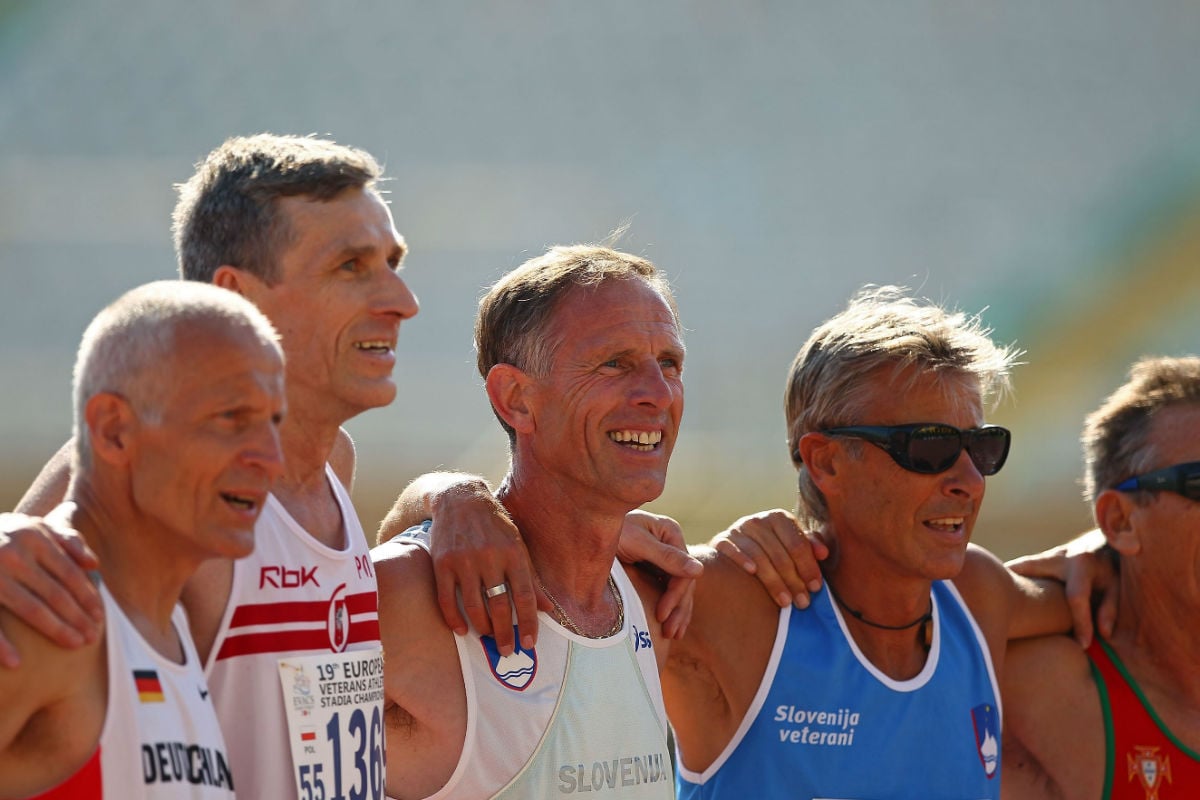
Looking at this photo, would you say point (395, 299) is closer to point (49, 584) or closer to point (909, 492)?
point (49, 584)

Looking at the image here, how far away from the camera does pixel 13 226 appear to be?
41.5 feet

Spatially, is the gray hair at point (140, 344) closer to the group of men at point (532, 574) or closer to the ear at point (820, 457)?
the group of men at point (532, 574)

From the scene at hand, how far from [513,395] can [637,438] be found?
0.31 meters

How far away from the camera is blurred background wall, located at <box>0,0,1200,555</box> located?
1263cm

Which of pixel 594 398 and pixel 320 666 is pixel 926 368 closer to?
pixel 594 398

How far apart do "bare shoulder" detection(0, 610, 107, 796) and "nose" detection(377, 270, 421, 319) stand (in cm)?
96

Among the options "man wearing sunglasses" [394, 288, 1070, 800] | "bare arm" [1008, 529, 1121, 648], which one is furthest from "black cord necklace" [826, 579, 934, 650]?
"bare arm" [1008, 529, 1121, 648]

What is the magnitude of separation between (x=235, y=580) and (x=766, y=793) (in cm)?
152

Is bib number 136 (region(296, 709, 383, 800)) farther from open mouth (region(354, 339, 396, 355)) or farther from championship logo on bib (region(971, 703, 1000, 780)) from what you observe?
A: championship logo on bib (region(971, 703, 1000, 780))

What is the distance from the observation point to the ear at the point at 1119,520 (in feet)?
12.7

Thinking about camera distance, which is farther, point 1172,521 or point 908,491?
point 1172,521

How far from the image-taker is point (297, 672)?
2.40 metres

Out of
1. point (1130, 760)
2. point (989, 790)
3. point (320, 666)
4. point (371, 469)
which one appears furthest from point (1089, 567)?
point (371, 469)

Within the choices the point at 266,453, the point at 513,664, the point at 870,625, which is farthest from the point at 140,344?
the point at 870,625
